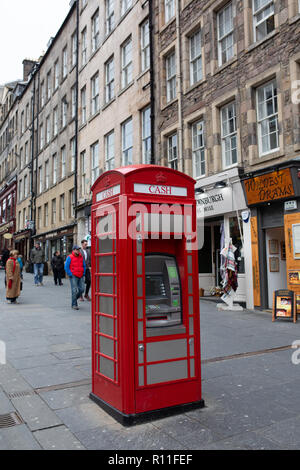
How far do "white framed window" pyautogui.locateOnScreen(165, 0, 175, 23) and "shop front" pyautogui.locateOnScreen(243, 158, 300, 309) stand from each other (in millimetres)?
8798

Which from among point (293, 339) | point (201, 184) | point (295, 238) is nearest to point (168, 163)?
point (201, 184)

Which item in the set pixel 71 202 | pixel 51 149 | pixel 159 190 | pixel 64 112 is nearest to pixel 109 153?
pixel 71 202

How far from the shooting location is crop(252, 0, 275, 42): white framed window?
11.9m

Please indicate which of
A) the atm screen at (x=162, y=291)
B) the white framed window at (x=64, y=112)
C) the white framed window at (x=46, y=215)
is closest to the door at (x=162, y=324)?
the atm screen at (x=162, y=291)

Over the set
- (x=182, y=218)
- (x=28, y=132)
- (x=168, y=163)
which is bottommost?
(x=182, y=218)

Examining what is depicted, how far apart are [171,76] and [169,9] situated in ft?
9.32

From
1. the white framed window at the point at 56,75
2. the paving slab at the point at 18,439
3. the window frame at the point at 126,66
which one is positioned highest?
the white framed window at the point at 56,75

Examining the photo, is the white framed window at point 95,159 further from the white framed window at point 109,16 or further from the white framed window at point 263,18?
the white framed window at point 263,18

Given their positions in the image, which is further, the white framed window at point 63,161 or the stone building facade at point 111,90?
the white framed window at point 63,161

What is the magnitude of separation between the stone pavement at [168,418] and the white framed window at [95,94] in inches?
706

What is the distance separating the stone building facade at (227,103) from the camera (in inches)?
441
